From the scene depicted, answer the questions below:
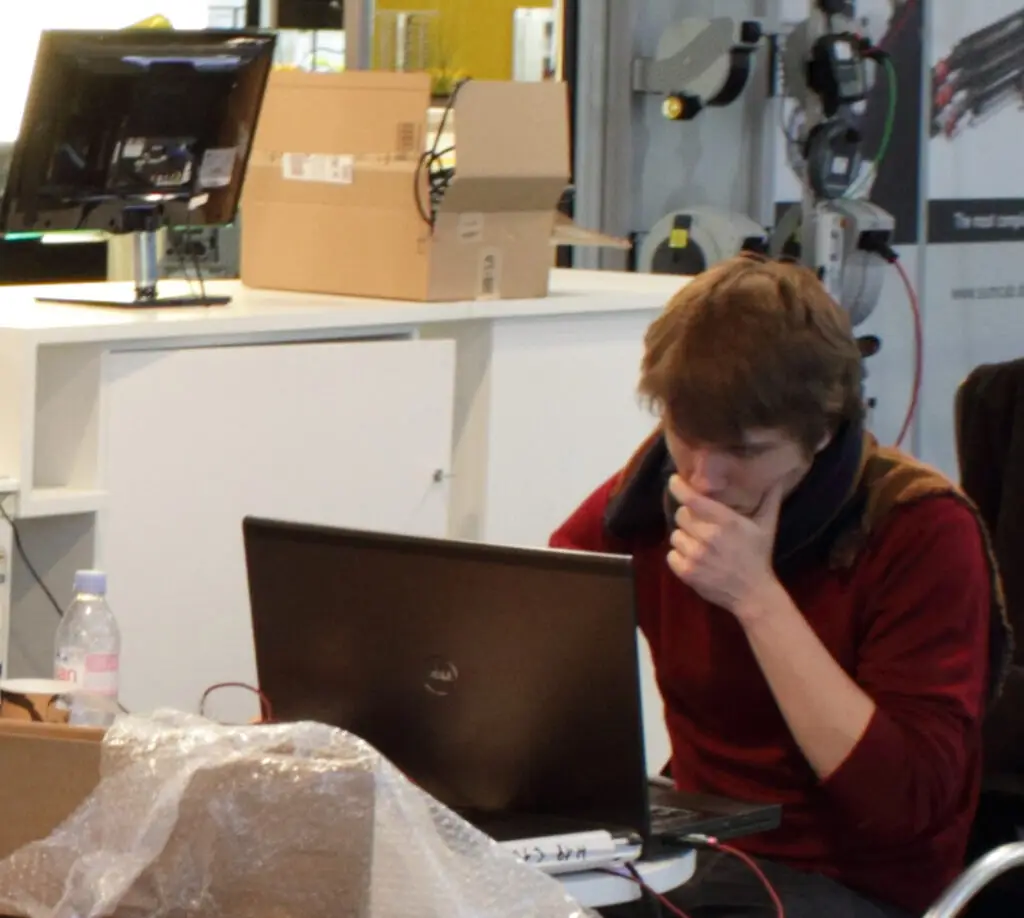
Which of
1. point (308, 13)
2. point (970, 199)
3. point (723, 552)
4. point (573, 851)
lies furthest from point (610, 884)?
point (970, 199)

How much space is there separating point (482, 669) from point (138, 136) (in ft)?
5.93

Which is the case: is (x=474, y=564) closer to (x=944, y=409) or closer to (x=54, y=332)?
(x=54, y=332)

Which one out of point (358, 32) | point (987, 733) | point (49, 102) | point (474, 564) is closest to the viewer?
point (474, 564)

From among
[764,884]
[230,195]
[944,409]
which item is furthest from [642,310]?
[944,409]

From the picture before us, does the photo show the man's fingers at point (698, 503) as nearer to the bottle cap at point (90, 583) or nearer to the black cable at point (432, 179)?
the bottle cap at point (90, 583)

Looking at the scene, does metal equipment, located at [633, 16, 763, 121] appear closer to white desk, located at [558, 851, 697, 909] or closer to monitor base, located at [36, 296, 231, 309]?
monitor base, located at [36, 296, 231, 309]

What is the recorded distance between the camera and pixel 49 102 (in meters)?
2.90

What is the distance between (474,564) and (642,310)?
2.13 metres

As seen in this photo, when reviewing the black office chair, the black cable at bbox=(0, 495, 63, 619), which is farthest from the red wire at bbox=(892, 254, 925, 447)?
the black office chair

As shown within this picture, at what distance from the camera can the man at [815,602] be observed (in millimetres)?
1660

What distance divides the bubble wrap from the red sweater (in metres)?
0.52

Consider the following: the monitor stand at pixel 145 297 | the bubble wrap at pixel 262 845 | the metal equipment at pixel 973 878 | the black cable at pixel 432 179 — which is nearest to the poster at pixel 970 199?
the black cable at pixel 432 179

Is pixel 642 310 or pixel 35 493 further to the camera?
pixel 642 310

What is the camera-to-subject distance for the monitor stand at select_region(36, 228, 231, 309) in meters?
2.92
